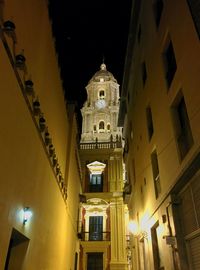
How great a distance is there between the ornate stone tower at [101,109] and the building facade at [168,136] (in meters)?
31.0

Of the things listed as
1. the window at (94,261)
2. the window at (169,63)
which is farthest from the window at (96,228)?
the window at (169,63)

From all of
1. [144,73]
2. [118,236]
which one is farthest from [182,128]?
[118,236]

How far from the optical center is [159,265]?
430 inches

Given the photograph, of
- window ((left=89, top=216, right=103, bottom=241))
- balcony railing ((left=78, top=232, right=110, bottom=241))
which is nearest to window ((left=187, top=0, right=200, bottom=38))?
balcony railing ((left=78, top=232, right=110, bottom=241))

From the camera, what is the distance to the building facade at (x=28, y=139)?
5.96 m

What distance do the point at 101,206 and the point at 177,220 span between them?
18798 millimetres

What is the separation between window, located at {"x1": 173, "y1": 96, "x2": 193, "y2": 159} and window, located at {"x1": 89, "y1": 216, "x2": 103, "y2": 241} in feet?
61.8

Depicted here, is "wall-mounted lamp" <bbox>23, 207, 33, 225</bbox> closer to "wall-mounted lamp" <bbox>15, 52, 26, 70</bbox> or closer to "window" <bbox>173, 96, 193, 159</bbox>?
"wall-mounted lamp" <bbox>15, 52, 26, 70</bbox>

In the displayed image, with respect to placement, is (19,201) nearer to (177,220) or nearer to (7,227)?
(7,227)

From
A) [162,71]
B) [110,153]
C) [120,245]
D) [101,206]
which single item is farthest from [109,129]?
[162,71]

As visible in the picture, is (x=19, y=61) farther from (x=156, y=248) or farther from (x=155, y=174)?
(x=156, y=248)

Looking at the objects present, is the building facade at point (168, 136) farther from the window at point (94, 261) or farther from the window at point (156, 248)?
the window at point (94, 261)

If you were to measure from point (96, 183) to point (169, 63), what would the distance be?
1969 cm

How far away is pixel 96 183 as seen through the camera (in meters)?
28.0
